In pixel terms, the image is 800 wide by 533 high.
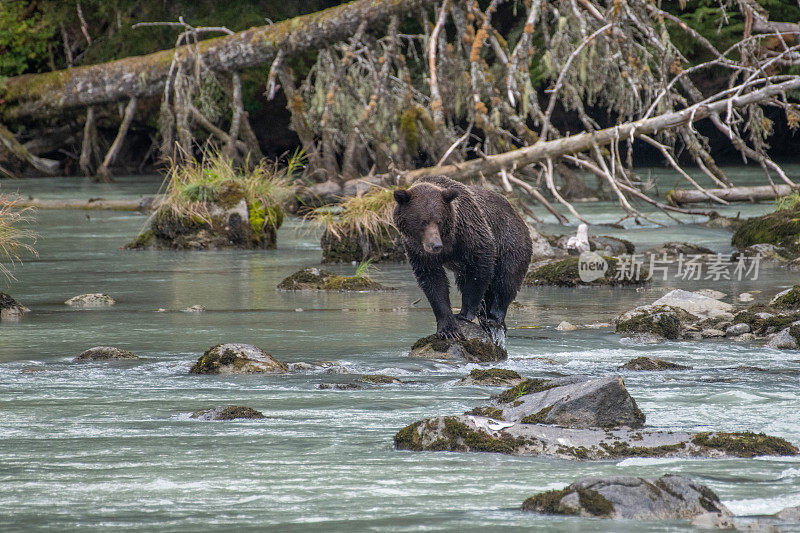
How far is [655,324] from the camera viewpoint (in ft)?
30.7

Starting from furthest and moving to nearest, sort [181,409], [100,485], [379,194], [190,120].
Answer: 1. [190,120]
2. [379,194]
3. [181,409]
4. [100,485]

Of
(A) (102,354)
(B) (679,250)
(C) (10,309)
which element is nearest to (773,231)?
(B) (679,250)

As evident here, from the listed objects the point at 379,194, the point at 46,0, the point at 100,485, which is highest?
the point at 46,0

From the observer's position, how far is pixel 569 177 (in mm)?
21781

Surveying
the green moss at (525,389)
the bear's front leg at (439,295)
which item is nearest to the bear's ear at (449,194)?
the bear's front leg at (439,295)

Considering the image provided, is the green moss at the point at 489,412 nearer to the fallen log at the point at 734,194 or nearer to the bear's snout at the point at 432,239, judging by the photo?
the bear's snout at the point at 432,239

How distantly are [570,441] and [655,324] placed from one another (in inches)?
155

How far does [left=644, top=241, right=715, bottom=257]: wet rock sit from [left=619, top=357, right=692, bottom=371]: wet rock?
7.18 meters

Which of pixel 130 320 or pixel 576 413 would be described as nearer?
pixel 576 413

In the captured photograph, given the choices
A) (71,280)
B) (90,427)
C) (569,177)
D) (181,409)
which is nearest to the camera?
(90,427)

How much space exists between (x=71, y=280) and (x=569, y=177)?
1124 cm

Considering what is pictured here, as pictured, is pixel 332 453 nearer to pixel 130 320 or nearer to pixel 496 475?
pixel 496 475

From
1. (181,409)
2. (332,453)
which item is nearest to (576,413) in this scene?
(332,453)

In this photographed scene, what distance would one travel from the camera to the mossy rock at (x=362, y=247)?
583 inches
